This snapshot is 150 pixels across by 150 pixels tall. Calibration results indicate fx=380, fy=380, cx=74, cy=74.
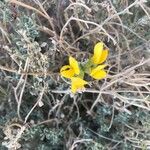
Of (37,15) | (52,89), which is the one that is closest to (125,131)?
(52,89)

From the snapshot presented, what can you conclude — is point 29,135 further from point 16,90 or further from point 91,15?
point 91,15

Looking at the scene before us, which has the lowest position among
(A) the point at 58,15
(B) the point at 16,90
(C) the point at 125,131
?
(C) the point at 125,131

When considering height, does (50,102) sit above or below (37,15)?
below

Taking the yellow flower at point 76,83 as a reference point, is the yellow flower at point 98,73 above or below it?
above

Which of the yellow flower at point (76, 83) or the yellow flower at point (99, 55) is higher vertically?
the yellow flower at point (99, 55)
